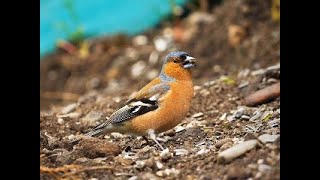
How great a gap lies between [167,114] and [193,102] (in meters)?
1.41

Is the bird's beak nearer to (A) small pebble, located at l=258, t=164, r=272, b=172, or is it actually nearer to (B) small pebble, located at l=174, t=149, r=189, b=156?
(B) small pebble, located at l=174, t=149, r=189, b=156

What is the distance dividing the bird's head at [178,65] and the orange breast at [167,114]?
2.1 inches

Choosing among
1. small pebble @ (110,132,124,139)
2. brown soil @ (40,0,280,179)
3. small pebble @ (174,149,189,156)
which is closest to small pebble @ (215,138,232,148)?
brown soil @ (40,0,280,179)

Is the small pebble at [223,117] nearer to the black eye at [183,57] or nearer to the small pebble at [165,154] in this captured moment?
the black eye at [183,57]

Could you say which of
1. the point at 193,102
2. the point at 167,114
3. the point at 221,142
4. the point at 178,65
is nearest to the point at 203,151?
the point at 221,142

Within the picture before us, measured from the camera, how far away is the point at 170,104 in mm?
4609

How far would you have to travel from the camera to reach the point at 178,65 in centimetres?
463

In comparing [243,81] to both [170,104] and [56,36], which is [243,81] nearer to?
[170,104]

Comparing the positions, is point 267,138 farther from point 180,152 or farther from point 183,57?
point 183,57

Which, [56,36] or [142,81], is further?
[56,36]

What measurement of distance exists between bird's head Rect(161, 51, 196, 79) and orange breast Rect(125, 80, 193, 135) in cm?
5
